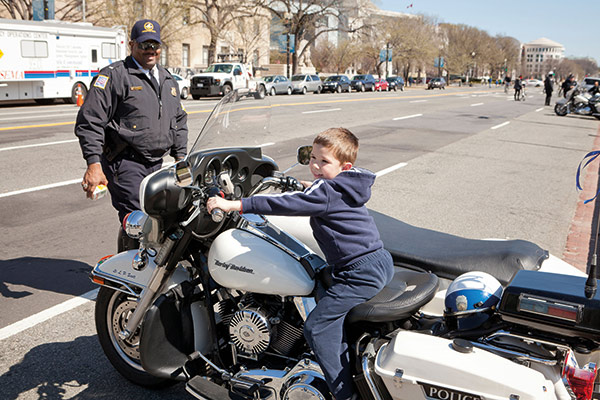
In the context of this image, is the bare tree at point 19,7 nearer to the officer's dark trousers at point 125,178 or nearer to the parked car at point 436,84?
the officer's dark trousers at point 125,178

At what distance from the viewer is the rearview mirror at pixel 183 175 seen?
2.50m

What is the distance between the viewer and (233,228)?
2.96 meters

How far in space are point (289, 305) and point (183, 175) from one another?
0.85 m

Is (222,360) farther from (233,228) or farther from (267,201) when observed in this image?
(267,201)

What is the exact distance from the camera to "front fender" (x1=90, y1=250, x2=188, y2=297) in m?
3.07

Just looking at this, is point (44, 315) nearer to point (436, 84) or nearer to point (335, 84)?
point (335, 84)

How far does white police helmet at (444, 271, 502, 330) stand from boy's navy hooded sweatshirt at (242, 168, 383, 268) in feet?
1.48

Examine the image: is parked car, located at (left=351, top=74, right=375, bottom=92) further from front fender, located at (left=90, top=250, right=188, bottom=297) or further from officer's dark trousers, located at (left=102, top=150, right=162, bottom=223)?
front fender, located at (left=90, top=250, right=188, bottom=297)

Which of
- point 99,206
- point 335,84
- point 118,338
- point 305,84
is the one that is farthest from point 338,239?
point 335,84

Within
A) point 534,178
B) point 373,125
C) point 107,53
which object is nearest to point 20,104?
point 107,53

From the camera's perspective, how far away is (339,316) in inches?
103

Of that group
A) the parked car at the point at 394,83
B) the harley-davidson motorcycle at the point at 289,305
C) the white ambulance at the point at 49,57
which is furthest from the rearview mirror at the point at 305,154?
the parked car at the point at 394,83

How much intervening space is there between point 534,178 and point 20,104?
75.6ft

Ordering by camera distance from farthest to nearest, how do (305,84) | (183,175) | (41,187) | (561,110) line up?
(305,84)
(561,110)
(41,187)
(183,175)
